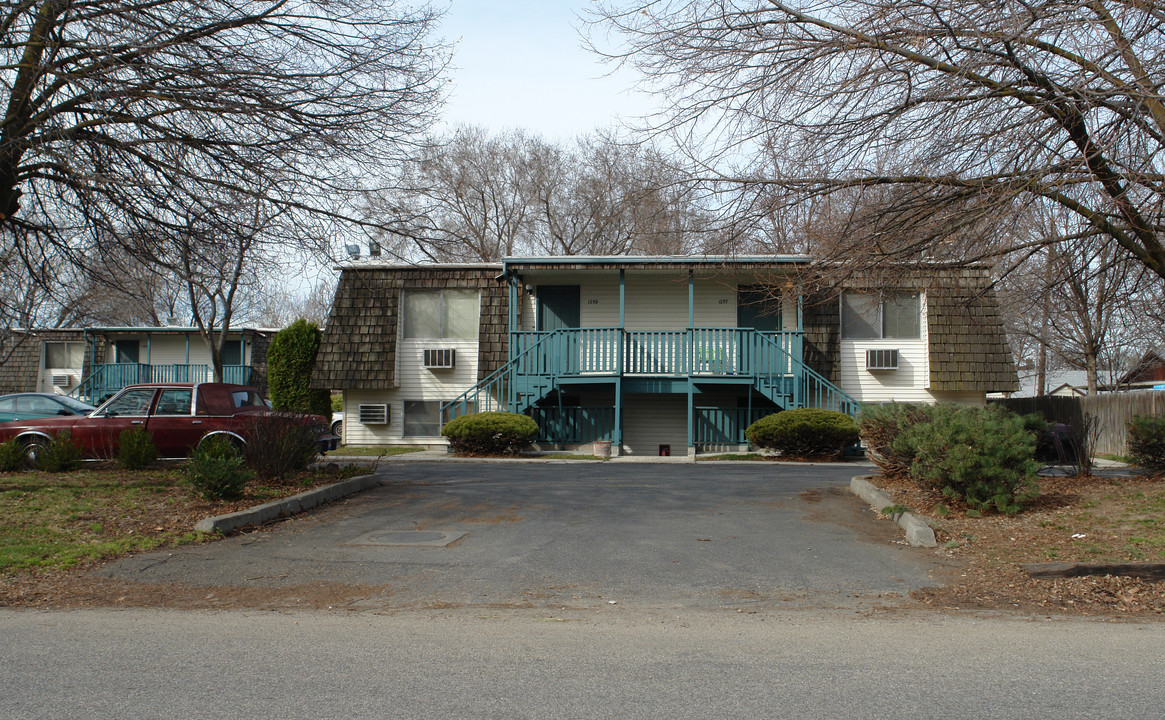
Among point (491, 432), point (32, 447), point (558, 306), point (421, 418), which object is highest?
point (558, 306)

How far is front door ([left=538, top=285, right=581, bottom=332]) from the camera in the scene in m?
23.3

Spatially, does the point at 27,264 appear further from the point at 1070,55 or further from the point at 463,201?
the point at 463,201

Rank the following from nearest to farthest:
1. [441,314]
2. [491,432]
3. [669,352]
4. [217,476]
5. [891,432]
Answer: [217,476]
[891,432]
[491,432]
[669,352]
[441,314]

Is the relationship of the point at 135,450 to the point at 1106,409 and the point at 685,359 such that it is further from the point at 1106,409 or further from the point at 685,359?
the point at 1106,409

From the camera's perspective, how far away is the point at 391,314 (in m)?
23.7

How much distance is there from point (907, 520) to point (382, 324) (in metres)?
17.0

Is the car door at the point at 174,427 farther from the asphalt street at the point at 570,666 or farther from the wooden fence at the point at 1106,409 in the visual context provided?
the wooden fence at the point at 1106,409

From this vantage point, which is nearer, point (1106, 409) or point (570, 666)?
point (570, 666)

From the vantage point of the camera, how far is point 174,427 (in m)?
14.9

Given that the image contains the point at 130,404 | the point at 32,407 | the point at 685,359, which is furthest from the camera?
the point at 685,359

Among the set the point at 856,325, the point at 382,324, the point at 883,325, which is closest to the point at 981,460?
the point at 856,325

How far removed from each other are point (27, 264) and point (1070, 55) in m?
13.0

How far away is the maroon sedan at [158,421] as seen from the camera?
47.3 ft

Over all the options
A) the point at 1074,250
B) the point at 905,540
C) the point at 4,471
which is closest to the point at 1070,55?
the point at 1074,250
